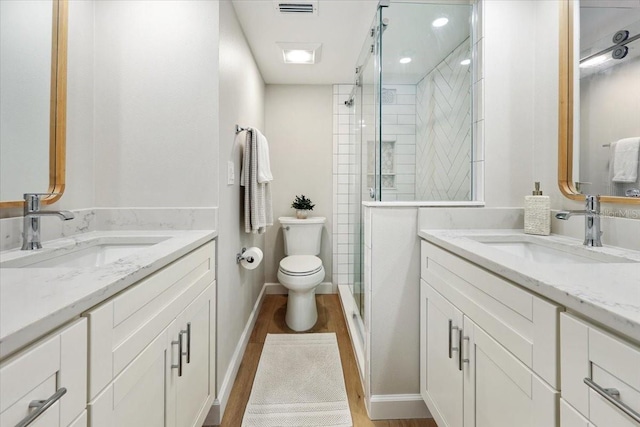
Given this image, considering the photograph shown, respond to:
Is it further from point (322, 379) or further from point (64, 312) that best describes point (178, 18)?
point (322, 379)

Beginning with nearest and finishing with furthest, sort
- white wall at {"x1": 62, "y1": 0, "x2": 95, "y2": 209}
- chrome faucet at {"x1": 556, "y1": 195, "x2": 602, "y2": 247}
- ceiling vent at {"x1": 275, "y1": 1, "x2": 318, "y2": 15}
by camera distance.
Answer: chrome faucet at {"x1": 556, "y1": 195, "x2": 602, "y2": 247}, white wall at {"x1": 62, "y1": 0, "x2": 95, "y2": 209}, ceiling vent at {"x1": 275, "y1": 1, "x2": 318, "y2": 15}

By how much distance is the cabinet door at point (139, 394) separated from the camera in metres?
0.70

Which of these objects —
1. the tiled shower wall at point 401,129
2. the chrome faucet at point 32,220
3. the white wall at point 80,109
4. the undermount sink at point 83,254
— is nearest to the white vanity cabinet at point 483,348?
the tiled shower wall at point 401,129

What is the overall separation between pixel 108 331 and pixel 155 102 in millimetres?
1186

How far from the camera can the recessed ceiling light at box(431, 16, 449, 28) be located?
1.71 m

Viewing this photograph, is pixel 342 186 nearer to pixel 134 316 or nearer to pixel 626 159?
pixel 626 159

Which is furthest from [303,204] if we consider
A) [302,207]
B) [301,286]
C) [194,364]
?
[194,364]

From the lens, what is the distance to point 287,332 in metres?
2.46

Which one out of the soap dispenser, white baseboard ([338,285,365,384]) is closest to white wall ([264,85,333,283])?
white baseboard ([338,285,365,384])

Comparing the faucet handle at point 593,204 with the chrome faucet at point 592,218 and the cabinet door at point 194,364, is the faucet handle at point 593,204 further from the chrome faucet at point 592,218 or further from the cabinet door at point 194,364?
the cabinet door at point 194,364

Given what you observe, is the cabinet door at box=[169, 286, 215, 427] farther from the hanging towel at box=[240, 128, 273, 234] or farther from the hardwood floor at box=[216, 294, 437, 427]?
the hanging towel at box=[240, 128, 273, 234]

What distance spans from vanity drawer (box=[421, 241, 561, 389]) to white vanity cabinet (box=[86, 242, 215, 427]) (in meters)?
0.99

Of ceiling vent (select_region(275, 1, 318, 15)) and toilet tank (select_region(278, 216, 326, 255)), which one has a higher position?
ceiling vent (select_region(275, 1, 318, 15))

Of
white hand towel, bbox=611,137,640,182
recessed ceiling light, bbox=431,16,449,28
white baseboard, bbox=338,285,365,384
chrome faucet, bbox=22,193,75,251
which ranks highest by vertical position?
recessed ceiling light, bbox=431,16,449,28
